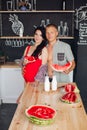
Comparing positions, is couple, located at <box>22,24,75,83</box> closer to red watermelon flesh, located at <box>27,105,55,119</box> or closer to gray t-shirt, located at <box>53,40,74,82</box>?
gray t-shirt, located at <box>53,40,74,82</box>

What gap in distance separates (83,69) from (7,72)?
1.47 m

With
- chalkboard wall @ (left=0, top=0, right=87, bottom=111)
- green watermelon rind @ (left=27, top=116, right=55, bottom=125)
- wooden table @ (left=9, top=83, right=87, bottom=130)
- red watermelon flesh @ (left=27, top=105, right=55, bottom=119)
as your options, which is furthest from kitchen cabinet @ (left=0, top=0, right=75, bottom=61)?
green watermelon rind @ (left=27, top=116, right=55, bottom=125)

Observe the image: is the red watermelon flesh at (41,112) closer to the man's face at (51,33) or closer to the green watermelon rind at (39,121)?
the green watermelon rind at (39,121)

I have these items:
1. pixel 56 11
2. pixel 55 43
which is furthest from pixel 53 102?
pixel 56 11

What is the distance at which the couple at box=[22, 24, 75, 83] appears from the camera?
10.9ft

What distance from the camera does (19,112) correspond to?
2.37 m

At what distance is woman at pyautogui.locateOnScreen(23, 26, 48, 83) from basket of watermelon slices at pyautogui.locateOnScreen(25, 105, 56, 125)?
3.27ft

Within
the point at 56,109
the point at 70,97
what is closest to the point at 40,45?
the point at 70,97

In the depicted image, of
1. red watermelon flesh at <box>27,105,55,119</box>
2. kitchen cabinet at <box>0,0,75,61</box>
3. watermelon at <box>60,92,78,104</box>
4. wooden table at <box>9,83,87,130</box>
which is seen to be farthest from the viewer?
kitchen cabinet at <box>0,0,75,61</box>

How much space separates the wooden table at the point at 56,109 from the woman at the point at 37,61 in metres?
0.24

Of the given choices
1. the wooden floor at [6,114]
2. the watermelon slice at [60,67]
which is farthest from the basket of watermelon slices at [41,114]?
the wooden floor at [6,114]

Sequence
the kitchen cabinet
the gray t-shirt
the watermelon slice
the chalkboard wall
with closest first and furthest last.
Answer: the watermelon slice
the gray t-shirt
the chalkboard wall
the kitchen cabinet

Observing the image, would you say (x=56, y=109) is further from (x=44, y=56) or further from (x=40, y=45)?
(x=40, y=45)

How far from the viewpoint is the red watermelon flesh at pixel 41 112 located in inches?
86.4
